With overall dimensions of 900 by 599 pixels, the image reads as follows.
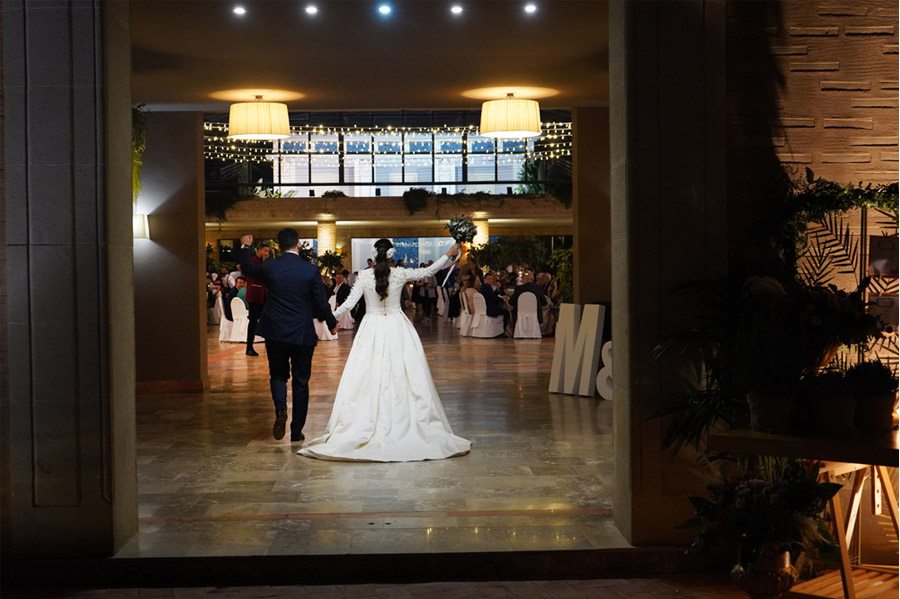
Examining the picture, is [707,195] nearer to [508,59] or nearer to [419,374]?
[419,374]

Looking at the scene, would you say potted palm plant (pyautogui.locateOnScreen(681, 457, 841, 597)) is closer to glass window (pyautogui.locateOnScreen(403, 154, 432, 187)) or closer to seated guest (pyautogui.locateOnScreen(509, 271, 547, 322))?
seated guest (pyautogui.locateOnScreen(509, 271, 547, 322))

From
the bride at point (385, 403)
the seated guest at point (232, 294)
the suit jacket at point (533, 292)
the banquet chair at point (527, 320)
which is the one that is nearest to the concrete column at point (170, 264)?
the bride at point (385, 403)

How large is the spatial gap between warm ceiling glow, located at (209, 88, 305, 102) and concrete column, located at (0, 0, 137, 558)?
4735mm

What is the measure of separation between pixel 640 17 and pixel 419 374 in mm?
3375

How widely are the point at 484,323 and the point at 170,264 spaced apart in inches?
339

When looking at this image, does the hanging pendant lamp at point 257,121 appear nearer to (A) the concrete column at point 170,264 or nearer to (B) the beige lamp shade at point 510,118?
(A) the concrete column at point 170,264

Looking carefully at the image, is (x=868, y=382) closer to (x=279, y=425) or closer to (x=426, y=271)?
(x=426, y=271)

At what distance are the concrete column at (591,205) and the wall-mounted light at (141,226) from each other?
180 inches

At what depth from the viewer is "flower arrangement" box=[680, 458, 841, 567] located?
155 inches

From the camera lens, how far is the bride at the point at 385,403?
7234 millimetres

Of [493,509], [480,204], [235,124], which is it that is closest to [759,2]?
[493,509]

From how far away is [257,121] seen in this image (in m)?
9.80

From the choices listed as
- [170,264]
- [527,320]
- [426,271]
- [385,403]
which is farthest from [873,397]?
[527,320]

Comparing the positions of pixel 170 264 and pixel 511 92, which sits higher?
pixel 511 92
